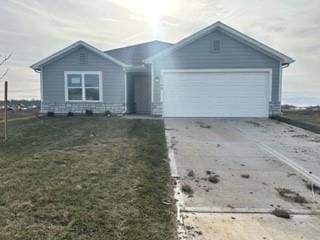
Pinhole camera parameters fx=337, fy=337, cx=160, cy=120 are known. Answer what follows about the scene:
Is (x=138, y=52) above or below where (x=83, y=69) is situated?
above

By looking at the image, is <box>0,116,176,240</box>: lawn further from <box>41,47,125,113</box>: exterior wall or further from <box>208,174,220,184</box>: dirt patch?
<box>41,47,125,113</box>: exterior wall

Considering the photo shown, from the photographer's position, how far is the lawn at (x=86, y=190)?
3.99 meters

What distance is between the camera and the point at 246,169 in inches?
275

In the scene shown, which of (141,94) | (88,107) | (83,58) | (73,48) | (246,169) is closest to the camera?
(246,169)

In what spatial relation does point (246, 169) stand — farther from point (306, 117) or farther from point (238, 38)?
point (306, 117)

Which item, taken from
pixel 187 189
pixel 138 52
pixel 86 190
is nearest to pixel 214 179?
pixel 187 189

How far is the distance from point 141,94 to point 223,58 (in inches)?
259

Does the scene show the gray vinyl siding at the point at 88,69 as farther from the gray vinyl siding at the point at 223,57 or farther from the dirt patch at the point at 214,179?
the dirt patch at the point at 214,179

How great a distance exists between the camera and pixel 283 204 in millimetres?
5102

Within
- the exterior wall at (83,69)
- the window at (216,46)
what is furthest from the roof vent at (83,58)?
the window at (216,46)

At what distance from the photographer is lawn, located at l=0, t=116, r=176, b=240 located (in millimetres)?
3994

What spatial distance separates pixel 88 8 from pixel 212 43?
620 centimetres

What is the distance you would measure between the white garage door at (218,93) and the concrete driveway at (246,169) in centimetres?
504

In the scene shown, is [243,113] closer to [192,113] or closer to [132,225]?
[192,113]
